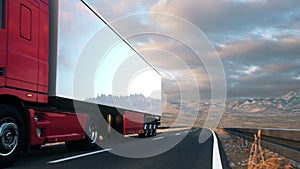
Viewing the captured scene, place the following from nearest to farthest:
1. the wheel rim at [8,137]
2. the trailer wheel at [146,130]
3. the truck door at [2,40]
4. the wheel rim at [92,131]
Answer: the truck door at [2,40]
the wheel rim at [8,137]
the wheel rim at [92,131]
the trailer wheel at [146,130]

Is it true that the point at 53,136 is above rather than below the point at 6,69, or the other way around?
below

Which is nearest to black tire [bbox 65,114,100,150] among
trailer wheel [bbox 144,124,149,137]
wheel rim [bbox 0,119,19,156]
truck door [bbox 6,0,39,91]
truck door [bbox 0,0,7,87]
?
truck door [bbox 6,0,39,91]

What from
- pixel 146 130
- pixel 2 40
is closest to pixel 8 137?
pixel 2 40

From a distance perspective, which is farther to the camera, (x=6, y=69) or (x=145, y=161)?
(x=145, y=161)

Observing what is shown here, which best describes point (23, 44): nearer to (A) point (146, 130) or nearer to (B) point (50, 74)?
(B) point (50, 74)

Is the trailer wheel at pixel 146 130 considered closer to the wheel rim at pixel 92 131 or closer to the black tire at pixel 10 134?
the wheel rim at pixel 92 131

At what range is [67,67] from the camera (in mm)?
9695

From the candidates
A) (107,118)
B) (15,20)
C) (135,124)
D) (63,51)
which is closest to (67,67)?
(63,51)

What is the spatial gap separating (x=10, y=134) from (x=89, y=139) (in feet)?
15.6

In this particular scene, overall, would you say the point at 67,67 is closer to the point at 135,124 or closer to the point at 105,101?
the point at 105,101

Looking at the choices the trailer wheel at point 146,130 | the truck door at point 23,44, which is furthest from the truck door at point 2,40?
the trailer wheel at point 146,130

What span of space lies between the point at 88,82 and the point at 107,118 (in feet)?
11.1

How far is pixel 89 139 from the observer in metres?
12.0

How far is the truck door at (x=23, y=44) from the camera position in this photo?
24.0ft
